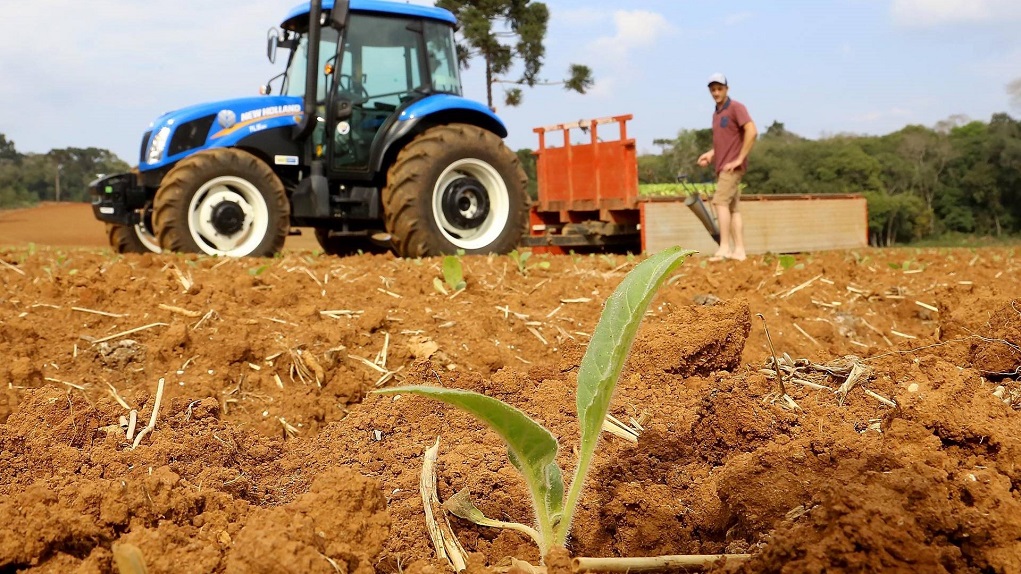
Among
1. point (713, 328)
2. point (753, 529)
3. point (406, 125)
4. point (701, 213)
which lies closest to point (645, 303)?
point (753, 529)

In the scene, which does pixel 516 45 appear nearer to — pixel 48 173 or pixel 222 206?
pixel 222 206

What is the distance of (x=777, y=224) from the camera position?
12070 mm

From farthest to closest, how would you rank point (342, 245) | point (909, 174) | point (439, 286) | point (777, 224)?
point (909, 174), point (777, 224), point (342, 245), point (439, 286)

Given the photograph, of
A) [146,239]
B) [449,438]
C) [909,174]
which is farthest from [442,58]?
[909,174]

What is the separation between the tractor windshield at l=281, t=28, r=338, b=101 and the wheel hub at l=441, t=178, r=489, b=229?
1406 millimetres

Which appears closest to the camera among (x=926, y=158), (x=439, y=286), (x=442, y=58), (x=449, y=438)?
(x=449, y=438)

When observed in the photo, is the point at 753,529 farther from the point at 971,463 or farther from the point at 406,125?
the point at 406,125

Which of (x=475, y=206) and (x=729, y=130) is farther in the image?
(x=475, y=206)

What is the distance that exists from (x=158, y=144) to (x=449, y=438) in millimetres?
6051

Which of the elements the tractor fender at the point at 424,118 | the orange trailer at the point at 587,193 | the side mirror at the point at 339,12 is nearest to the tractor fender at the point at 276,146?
the tractor fender at the point at 424,118

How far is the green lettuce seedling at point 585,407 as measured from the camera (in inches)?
44.1

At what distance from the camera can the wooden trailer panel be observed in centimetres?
964

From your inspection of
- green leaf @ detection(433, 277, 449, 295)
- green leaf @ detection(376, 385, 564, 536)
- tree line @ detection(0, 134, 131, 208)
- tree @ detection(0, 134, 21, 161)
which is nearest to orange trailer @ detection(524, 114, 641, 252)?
green leaf @ detection(433, 277, 449, 295)

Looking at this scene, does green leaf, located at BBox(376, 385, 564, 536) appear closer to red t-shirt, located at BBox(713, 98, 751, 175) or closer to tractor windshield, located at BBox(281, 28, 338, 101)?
red t-shirt, located at BBox(713, 98, 751, 175)
